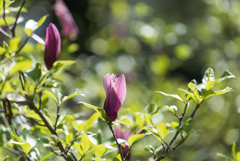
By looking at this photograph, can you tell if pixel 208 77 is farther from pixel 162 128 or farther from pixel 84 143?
pixel 84 143

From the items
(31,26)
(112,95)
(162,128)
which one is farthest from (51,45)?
(162,128)

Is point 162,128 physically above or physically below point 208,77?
below

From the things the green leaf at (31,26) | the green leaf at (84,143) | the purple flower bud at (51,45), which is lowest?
the green leaf at (84,143)

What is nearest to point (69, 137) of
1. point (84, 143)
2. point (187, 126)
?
point (84, 143)

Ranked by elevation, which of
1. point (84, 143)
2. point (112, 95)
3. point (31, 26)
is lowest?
point (84, 143)

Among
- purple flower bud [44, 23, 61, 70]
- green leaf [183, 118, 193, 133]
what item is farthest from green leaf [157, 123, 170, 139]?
purple flower bud [44, 23, 61, 70]

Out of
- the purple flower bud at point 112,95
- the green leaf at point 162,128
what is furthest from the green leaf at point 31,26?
the green leaf at point 162,128

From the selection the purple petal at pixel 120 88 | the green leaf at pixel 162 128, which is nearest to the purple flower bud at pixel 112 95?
the purple petal at pixel 120 88

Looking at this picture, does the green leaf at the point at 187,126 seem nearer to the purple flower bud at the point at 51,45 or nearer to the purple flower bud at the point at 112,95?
the purple flower bud at the point at 112,95

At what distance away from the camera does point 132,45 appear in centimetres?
224

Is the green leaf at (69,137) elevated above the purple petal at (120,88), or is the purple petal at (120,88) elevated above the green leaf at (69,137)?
the purple petal at (120,88)

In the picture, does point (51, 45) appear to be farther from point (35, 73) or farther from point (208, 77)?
point (208, 77)

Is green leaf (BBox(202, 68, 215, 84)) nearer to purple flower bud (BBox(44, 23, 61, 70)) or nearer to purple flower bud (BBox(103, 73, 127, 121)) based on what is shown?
purple flower bud (BBox(103, 73, 127, 121))

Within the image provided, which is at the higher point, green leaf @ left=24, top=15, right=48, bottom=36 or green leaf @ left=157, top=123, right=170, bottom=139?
green leaf @ left=24, top=15, right=48, bottom=36
